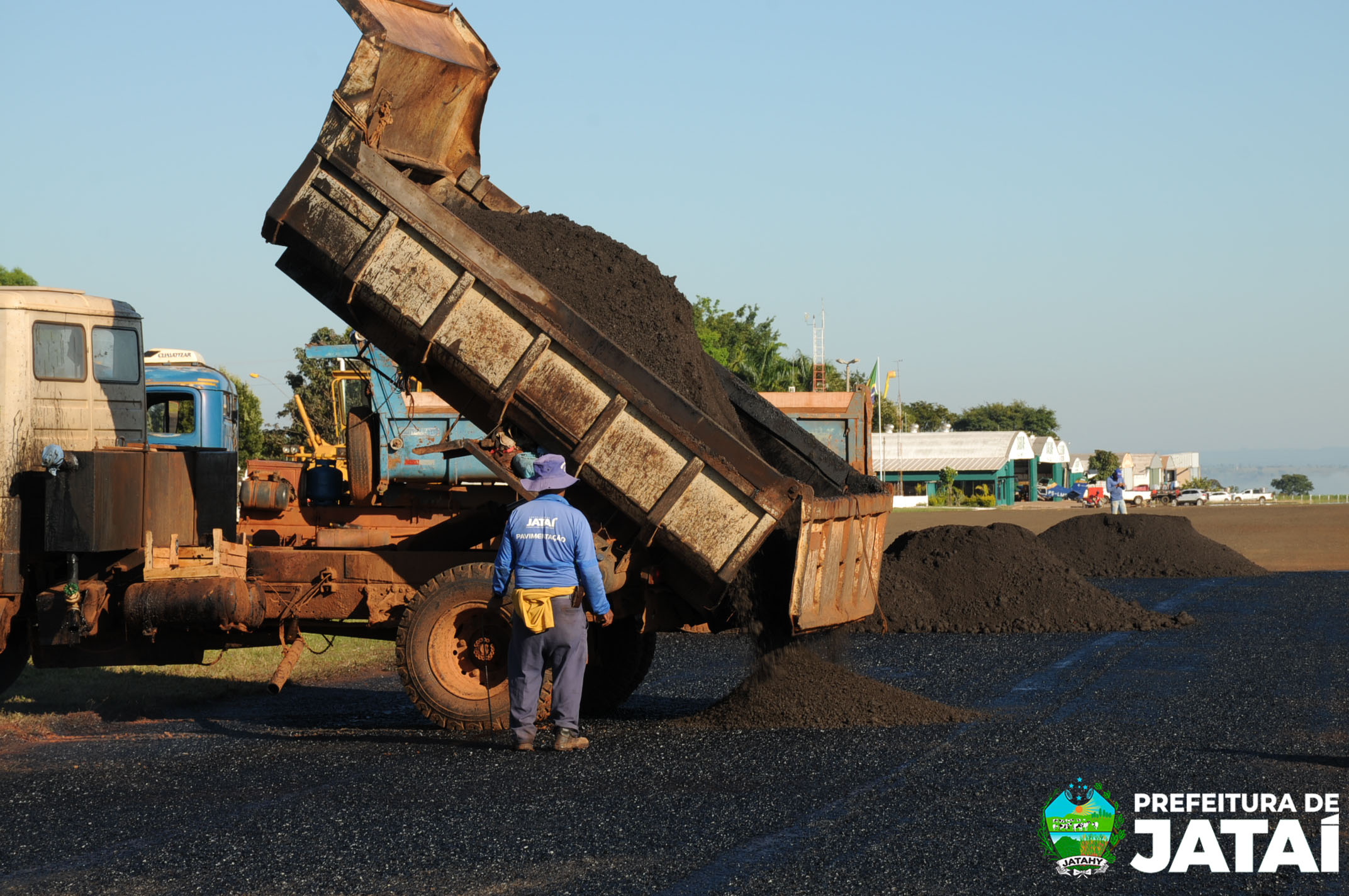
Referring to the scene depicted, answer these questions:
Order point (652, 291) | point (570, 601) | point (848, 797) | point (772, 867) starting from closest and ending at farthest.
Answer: point (772, 867) → point (848, 797) → point (570, 601) → point (652, 291)

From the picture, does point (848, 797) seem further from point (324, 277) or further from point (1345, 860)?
point (324, 277)

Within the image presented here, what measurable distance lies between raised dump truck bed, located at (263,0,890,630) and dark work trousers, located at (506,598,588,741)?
28.1 inches

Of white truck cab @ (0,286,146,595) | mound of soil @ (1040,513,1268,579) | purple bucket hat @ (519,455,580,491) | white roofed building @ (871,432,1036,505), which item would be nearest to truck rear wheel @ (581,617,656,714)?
purple bucket hat @ (519,455,580,491)

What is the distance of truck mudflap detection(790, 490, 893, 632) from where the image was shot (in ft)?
25.9

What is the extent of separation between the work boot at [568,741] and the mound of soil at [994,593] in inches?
288

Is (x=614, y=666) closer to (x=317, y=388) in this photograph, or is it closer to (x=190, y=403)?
(x=190, y=403)

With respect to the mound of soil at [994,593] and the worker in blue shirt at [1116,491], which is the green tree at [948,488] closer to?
the worker in blue shirt at [1116,491]

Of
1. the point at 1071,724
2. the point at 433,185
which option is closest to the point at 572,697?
the point at 1071,724

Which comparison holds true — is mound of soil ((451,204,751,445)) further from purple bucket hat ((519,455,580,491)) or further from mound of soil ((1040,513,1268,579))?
mound of soil ((1040,513,1268,579))

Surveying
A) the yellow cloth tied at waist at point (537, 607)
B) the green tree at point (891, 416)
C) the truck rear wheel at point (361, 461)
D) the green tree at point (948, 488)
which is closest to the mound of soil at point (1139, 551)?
the truck rear wheel at point (361, 461)

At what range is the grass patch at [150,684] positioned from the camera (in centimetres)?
1005

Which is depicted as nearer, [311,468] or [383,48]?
[383,48]

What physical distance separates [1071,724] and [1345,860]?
3.23m

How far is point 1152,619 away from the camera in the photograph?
15227mm
